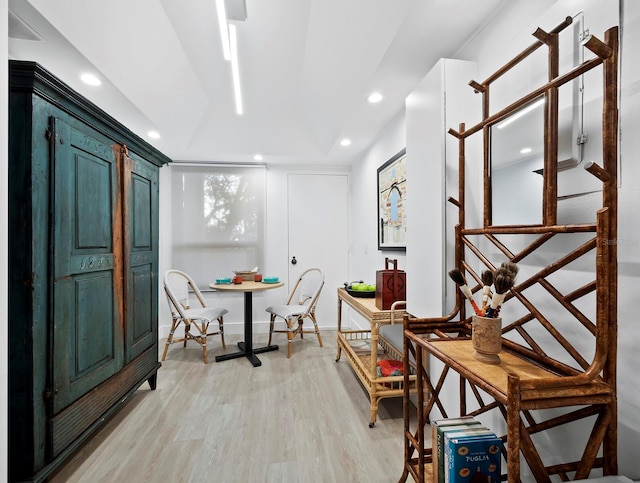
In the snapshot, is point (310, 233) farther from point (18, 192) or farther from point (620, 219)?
point (620, 219)

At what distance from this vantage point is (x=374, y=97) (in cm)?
243

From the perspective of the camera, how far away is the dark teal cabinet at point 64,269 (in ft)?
4.35

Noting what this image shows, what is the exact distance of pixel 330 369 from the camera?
2896 millimetres

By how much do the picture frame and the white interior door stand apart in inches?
48.6

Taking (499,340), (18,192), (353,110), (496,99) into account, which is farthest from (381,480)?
(353,110)

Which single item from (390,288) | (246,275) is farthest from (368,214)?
(246,275)

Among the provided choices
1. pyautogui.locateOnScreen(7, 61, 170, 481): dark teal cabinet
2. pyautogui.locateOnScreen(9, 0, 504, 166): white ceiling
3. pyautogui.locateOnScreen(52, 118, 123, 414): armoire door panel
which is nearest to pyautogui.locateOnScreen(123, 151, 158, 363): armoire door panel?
pyautogui.locateOnScreen(7, 61, 170, 481): dark teal cabinet

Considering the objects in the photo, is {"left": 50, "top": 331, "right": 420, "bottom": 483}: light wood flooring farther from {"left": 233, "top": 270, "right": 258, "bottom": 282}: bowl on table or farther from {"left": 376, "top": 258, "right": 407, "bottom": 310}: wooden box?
{"left": 233, "top": 270, "right": 258, "bottom": 282}: bowl on table

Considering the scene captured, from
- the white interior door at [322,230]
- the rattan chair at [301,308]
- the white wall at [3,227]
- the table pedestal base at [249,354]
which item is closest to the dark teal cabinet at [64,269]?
the white wall at [3,227]

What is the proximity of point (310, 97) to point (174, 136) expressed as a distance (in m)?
1.50

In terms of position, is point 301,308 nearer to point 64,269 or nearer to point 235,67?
point 64,269

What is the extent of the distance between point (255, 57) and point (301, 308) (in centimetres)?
251

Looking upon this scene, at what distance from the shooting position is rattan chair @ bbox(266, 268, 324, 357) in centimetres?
334

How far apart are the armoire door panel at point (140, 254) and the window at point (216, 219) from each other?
63.6 inches
